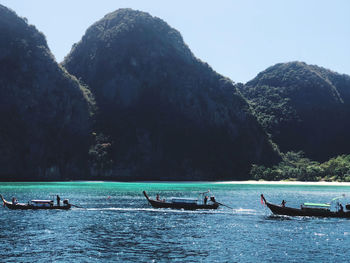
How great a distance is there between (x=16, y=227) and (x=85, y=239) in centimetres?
1224

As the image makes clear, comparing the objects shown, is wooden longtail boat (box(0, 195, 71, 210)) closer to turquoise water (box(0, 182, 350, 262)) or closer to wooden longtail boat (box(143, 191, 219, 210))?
turquoise water (box(0, 182, 350, 262))

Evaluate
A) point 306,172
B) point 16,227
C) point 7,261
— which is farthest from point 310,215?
point 306,172

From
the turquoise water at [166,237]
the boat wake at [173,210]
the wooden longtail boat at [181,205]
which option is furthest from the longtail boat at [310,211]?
the wooden longtail boat at [181,205]

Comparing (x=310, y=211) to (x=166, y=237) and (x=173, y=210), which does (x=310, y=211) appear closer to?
(x=173, y=210)

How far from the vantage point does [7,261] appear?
32.7m

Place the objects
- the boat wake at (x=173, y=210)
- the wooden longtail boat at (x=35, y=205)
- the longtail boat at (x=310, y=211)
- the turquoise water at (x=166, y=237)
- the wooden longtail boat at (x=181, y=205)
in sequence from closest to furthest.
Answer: the turquoise water at (x=166, y=237), the longtail boat at (x=310, y=211), the wooden longtail boat at (x=35, y=205), the boat wake at (x=173, y=210), the wooden longtail boat at (x=181, y=205)

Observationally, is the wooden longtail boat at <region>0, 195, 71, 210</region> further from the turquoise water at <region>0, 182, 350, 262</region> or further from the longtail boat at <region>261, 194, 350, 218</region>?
the longtail boat at <region>261, 194, 350, 218</region>

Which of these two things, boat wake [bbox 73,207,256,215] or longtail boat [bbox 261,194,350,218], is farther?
boat wake [bbox 73,207,256,215]

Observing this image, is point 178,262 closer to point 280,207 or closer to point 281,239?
point 281,239

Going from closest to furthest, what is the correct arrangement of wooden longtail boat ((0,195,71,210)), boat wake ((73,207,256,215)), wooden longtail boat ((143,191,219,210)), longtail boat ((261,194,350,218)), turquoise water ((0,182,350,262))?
turquoise water ((0,182,350,262)), longtail boat ((261,194,350,218)), wooden longtail boat ((0,195,71,210)), boat wake ((73,207,256,215)), wooden longtail boat ((143,191,219,210))

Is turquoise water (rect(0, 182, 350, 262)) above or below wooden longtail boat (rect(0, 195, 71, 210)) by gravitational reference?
below

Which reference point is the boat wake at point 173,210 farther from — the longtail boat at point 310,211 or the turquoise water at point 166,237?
the longtail boat at point 310,211

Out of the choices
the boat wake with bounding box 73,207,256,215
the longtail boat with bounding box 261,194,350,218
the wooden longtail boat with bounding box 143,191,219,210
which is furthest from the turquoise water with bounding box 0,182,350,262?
the wooden longtail boat with bounding box 143,191,219,210

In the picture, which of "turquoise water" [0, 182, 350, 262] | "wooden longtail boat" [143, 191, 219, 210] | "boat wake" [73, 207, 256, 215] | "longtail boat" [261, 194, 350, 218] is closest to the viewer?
"turquoise water" [0, 182, 350, 262]
